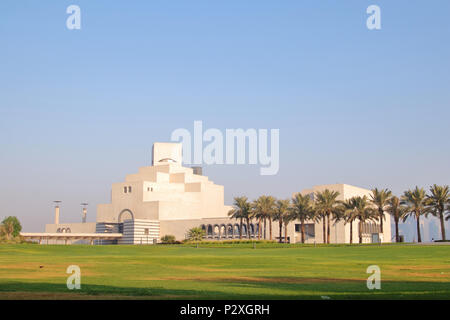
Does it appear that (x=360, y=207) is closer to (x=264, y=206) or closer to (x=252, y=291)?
(x=264, y=206)

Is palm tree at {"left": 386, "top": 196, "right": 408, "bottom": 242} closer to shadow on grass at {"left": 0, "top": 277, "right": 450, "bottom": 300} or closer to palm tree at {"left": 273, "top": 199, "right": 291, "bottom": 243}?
palm tree at {"left": 273, "top": 199, "right": 291, "bottom": 243}

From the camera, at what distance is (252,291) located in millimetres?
16234

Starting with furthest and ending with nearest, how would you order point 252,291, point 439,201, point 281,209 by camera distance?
point 281,209, point 439,201, point 252,291

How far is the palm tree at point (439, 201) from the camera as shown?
3179 inches

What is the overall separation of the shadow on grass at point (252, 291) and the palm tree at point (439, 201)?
6715 centimetres

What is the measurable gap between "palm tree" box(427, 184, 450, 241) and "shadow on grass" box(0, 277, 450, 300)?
220 feet

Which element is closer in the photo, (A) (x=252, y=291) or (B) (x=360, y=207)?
(A) (x=252, y=291)

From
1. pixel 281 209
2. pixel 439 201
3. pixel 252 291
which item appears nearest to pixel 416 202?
pixel 439 201

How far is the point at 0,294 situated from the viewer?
14.5 meters

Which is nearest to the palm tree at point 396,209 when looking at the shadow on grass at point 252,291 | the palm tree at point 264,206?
the palm tree at point 264,206

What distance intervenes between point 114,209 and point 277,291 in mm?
147701

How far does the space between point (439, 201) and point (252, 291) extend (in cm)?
7273

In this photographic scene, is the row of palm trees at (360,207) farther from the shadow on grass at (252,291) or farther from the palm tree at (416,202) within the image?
the shadow on grass at (252,291)
